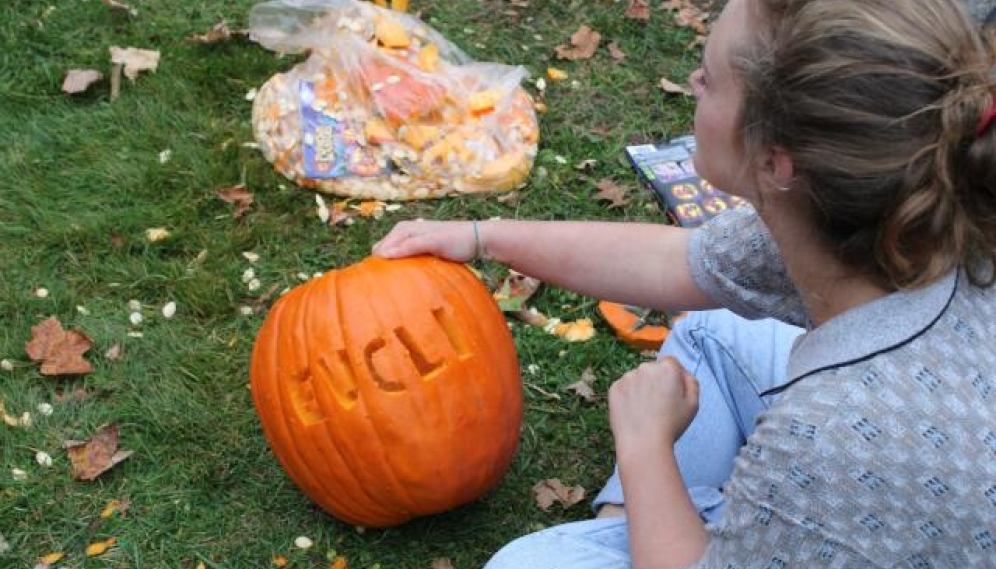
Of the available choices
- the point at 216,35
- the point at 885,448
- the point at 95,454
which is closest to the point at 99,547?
the point at 95,454

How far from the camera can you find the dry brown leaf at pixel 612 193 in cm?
312

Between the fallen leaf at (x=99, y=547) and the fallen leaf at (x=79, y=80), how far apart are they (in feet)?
5.73

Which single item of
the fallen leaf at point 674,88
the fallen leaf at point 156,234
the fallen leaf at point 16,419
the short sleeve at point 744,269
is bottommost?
the fallen leaf at point 16,419

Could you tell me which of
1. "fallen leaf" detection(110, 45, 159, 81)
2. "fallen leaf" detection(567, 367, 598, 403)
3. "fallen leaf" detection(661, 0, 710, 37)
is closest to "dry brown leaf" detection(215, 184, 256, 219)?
"fallen leaf" detection(110, 45, 159, 81)

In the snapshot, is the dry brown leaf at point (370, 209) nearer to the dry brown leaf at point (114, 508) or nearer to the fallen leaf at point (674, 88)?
the dry brown leaf at point (114, 508)

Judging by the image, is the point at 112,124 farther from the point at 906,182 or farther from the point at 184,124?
the point at 906,182

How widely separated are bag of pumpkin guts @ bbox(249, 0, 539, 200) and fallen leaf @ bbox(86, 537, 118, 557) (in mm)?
1241

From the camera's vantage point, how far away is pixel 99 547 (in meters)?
2.14

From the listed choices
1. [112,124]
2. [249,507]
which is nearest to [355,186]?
[112,124]

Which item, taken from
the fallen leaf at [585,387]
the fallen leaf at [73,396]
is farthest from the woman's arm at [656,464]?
the fallen leaf at [73,396]

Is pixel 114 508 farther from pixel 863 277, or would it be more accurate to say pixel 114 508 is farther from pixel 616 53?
pixel 616 53

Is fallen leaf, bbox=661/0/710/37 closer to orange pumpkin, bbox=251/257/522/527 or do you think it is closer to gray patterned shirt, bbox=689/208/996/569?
orange pumpkin, bbox=251/257/522/527

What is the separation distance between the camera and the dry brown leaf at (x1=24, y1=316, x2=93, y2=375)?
2.48 m

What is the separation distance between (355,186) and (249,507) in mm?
1114
